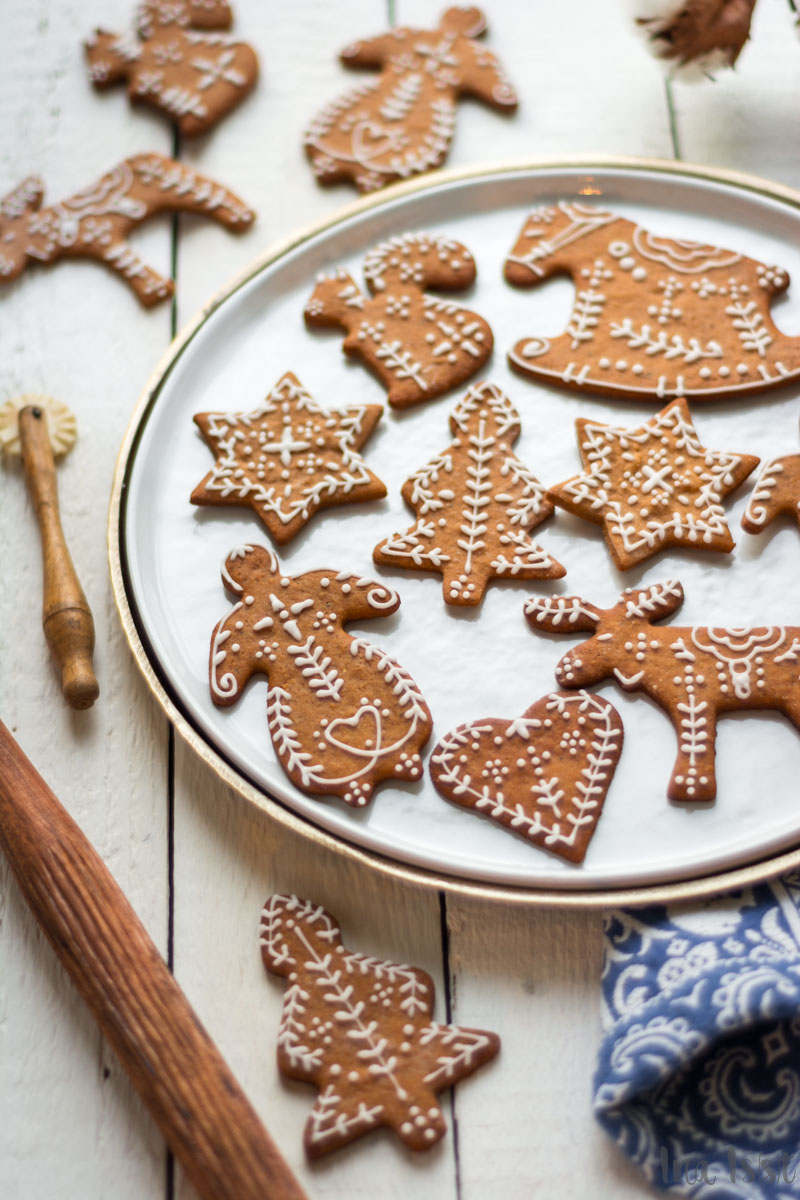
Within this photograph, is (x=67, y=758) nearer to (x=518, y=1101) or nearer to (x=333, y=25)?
(x=518, y=1101)

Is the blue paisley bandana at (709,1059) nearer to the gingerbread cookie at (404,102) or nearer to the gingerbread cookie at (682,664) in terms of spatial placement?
the gingerbread cookie at (682,664)

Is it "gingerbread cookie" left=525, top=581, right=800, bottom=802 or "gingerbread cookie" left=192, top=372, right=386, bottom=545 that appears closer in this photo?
"gingerbread cookie" left=525, top=581, right=800, bottom=802

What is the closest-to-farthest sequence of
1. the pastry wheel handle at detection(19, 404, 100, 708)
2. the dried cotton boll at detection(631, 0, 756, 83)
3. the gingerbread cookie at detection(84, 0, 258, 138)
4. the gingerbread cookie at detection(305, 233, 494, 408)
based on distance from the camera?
the pastry wheel handle at detection(19, 404, 100, 708), the gingerbread cookie at detection(305, 233, 494, 408), the dried cotton boll at detection(631, 0, 756, 83), the gingerbread cookie at detection(84, 0, 258, 138)

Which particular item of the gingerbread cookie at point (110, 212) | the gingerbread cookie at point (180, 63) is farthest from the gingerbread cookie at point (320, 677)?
the gingerbread cookie at point (180, 63)

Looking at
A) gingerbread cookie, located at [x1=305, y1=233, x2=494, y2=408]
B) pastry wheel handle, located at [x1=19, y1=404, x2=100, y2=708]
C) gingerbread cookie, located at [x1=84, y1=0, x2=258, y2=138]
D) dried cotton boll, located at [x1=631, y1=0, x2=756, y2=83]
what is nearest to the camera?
pastry wheel handle, located at [x1=19, y1=404, x2=100, y2=708]

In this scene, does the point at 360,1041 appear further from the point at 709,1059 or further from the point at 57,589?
the point at 57,589

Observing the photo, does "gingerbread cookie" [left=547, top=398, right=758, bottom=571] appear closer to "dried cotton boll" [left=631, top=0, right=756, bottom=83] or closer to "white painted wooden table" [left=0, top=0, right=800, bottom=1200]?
"white painted wooden table" [left=0, top=0, right=800, bottom=1200]

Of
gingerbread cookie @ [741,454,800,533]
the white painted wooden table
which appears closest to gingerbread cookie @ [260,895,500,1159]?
the white painted wooden table

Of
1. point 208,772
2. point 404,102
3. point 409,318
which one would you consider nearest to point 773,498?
point 409,318

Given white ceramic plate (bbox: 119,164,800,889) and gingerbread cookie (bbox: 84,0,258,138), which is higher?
gingerbread cookie (bbox: 84,0,258,138)
